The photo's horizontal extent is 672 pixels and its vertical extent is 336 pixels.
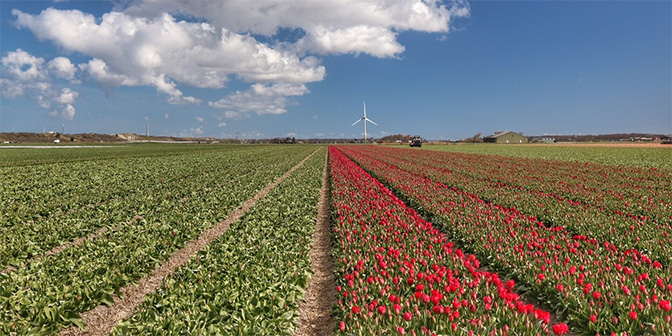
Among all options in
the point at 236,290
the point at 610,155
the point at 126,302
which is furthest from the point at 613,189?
the point at 610,155

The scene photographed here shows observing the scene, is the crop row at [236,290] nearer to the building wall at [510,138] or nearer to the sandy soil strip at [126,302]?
the sandy soil strip at [126,302]

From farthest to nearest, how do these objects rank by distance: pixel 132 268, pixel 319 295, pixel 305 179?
pixel 305 179
pixel 132 268
pixel 319 295

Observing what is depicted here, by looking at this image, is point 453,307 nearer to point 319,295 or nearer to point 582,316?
point 582,316

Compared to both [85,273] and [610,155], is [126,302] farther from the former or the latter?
[610,155]

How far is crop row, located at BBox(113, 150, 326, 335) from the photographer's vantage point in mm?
5691

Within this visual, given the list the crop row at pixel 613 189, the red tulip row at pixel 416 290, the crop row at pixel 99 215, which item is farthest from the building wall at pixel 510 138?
the red tulip row at pixel 416 290

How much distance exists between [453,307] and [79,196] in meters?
19.7

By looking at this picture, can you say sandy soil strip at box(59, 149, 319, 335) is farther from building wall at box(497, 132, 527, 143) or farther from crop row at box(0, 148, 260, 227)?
building wall at box(497, 132, 527, 143)

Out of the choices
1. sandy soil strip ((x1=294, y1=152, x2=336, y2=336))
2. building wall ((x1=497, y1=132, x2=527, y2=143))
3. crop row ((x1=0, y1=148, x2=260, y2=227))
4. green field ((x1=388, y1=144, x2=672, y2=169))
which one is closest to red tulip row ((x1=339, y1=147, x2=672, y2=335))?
sandy soil strip ((x1=294, y1=152, x2=336, y2=336))

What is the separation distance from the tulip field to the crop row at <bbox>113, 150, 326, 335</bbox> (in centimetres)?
4

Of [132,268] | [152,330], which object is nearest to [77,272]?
[132,268]

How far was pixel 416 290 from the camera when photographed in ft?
20.8

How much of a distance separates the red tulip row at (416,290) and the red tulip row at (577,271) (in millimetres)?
535

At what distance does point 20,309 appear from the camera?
6230mm
